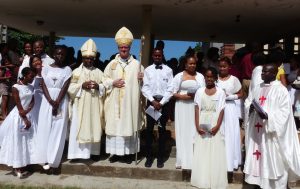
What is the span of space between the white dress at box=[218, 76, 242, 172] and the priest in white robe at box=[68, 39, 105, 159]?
213 cm

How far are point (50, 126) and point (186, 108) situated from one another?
2330 mm

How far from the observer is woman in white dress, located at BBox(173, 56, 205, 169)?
6473 millimetres

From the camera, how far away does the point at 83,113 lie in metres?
6.88

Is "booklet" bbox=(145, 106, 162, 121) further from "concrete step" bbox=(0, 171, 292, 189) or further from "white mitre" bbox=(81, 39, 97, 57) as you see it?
"white mitre" bbox=(81, 39, 97, 57)

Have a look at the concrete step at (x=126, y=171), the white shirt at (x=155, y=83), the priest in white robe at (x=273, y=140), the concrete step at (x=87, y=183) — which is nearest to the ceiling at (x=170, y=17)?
the white shirt at (x=155, y=83)

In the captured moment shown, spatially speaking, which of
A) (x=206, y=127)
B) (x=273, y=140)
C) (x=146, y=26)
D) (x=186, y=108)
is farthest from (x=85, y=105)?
(x=273, y=140)

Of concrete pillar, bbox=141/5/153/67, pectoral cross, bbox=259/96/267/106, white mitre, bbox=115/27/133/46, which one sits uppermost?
concrete pillar, bbox=141/5/153/67

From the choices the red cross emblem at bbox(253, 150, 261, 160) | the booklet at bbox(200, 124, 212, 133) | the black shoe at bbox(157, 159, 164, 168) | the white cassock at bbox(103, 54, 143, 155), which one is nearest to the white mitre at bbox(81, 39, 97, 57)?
the white cassock at bbox(103, 54, 143, 155)

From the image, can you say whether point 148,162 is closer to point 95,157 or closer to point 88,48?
point 95,157

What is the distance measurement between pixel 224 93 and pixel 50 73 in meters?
2.92

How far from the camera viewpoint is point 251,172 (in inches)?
233

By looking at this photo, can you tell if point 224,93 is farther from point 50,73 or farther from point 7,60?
point 7,60

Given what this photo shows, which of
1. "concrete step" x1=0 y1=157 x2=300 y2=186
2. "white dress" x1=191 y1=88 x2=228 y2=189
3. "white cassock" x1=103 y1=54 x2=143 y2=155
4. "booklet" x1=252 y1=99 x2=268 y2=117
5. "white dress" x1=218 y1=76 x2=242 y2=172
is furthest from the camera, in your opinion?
"white cassock" x1=103 y1=54 x2=143 y2=155

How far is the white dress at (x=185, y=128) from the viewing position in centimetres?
652
